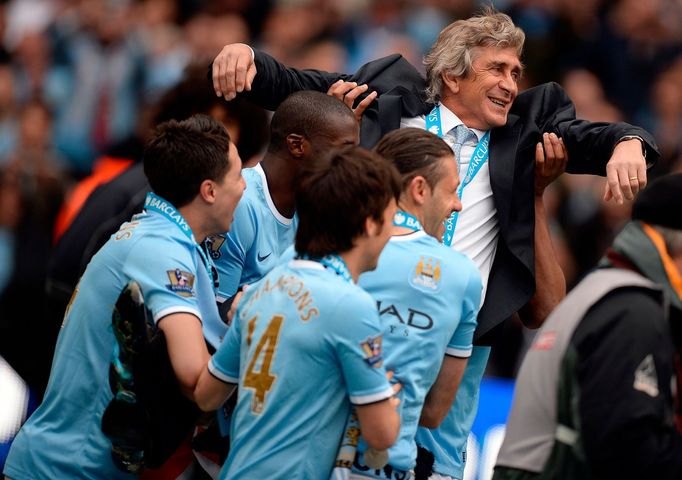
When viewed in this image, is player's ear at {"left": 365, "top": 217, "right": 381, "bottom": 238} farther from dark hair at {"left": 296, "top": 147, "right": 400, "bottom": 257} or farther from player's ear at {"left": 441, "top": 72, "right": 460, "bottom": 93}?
player's ear at {"left": 441, "top": 72, "right": 460, "bottom": 93}

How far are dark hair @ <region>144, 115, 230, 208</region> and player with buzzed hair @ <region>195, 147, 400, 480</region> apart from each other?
2.17ft

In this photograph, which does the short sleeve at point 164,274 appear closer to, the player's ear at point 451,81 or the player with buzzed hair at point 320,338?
the player with buzzed hair at point 320,338

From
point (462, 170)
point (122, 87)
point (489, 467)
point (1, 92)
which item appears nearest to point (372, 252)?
point (462, 170)

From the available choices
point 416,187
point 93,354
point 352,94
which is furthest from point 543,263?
point 93,354

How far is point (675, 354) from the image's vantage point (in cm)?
434

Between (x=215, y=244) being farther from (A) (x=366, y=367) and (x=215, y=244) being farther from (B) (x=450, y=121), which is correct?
(A) (x=366, y=367)

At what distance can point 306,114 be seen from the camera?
5.43 meters

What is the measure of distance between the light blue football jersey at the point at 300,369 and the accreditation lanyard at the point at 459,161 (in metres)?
1.29

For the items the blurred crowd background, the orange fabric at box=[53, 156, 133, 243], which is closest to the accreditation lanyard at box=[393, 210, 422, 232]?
the orange fabric at box=[53, 156, 133, 243]

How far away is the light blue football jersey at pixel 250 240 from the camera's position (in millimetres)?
5449

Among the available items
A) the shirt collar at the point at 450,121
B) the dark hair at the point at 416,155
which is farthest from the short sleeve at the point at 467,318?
the shirt collar at the point at 450,121

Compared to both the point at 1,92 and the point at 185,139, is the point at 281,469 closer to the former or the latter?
the point at 185,139

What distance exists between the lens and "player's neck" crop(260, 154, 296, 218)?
5.49m

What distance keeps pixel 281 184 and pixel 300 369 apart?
137 centimetres
